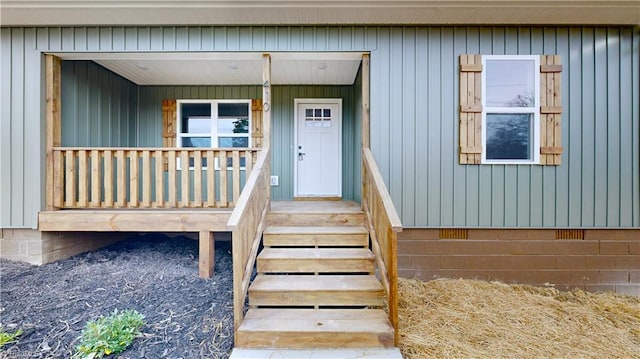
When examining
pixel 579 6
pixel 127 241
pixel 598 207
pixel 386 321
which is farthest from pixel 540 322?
pixel 127 241

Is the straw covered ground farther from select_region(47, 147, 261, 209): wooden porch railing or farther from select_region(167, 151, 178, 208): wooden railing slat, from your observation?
select_region(167, 151, 178, 208): wooden railing slat

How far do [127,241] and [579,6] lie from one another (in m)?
6.55

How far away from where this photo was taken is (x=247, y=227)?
111 inches

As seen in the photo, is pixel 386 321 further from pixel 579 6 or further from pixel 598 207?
pixel 579 6

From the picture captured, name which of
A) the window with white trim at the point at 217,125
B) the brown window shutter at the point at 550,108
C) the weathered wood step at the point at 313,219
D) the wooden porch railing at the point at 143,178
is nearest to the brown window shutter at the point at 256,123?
the window with white trim at the point at 217,125

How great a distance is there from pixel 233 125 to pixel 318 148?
1.61m

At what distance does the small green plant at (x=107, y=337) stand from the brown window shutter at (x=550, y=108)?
4571mm

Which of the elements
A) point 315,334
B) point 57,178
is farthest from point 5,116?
point 315,334

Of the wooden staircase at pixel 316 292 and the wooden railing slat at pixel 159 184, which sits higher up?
the wooden railing slat at pixel 159 184

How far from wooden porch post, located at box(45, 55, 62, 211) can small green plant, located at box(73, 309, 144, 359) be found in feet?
7.20

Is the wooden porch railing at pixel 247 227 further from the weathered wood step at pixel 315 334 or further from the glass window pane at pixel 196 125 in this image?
the glass window pane at pixel 196 125

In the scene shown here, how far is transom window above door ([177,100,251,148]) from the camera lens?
19.0ft

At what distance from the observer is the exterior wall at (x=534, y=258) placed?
3854mm

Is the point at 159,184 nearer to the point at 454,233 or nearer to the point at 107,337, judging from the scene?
the point at 107,337
